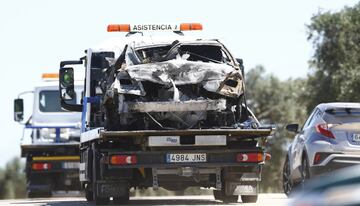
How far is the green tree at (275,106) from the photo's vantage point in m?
74.3

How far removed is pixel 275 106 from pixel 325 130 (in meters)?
67.6

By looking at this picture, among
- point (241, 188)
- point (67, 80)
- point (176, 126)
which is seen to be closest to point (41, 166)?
point (67, 80)

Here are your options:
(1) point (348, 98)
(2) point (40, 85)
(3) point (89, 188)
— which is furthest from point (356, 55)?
(3) point (89, 188)

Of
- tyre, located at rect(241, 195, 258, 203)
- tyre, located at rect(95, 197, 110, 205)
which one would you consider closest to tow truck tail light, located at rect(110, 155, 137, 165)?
tyre, located at rect(95, 197, 110, 205)

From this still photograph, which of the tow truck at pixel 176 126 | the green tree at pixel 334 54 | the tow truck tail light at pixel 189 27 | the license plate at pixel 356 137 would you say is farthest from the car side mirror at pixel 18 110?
the green tree at pixel 334 54

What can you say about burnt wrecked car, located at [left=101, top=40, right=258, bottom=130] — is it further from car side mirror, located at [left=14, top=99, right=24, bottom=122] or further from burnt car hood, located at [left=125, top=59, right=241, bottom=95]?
car side mirror, located at [left=14, top=99, right=24, bottom=122]

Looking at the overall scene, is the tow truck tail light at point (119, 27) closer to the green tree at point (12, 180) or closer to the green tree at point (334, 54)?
the green tree at point (334, 54)

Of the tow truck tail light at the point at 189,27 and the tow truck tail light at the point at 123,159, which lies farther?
the tow truck tail light at the point at 189,27

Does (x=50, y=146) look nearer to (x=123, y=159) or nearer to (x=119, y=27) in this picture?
(x=119, y=27)

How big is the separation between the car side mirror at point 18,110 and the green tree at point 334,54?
23780mm

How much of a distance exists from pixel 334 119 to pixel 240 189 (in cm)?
183

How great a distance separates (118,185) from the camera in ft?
53.2

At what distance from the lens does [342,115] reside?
637 inches

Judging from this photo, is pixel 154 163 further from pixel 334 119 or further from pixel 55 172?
pixel 55 172
